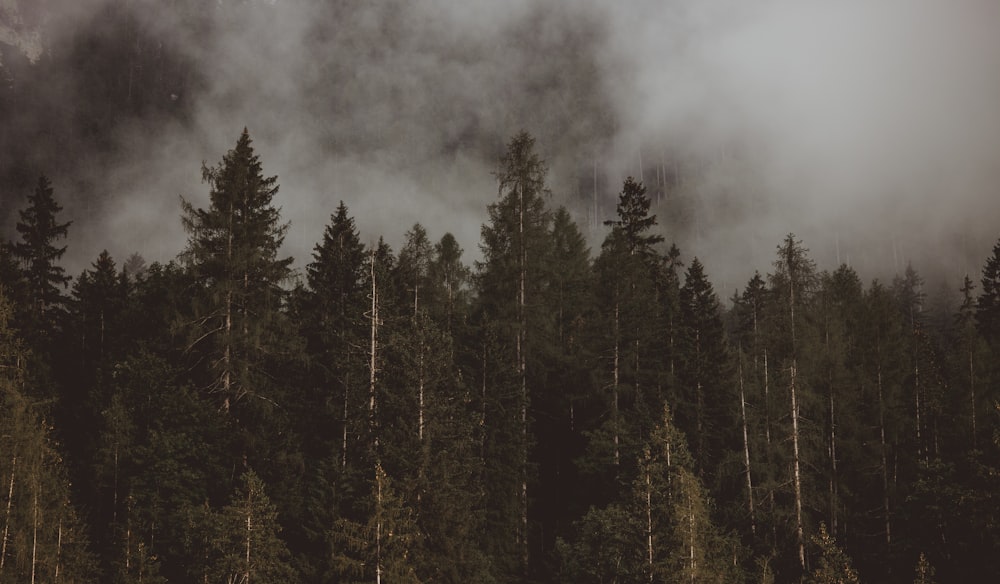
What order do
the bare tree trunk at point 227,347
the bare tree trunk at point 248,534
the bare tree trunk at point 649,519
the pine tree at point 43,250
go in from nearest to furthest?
1. the bare tree trunk at point 248,534
2. the bare tree trunk at point 649,519
3. the bare tree trunk at point 227,347
4. the pine tree at point 43,250

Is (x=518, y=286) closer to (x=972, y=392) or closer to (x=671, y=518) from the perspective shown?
(x=671, y=518)

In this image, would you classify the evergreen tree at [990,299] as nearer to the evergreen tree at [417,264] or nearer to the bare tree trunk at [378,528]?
the evergreen tree at [417,264]

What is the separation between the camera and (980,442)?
35000mm

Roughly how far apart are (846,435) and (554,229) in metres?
29.7

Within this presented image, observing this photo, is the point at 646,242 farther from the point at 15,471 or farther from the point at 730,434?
the point at 15,471

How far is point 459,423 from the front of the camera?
23.4m

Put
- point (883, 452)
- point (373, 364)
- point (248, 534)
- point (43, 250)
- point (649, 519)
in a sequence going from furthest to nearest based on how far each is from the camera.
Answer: point (43, 250)
point (883, 452)
point (373, 364)
point (649, 519)
point (248, 534)

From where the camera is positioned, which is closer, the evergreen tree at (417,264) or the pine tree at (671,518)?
the pine tree at (671,518)

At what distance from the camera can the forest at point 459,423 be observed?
70.1ft

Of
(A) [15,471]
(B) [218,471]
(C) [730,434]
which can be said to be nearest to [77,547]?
(A) [15,471]

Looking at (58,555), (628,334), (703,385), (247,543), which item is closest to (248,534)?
(247,543)

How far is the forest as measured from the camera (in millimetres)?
21375

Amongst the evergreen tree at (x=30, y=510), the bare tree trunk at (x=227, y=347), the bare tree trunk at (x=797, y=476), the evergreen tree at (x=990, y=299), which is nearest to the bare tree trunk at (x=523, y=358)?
the bare tree trunk at (x=797, y=476)

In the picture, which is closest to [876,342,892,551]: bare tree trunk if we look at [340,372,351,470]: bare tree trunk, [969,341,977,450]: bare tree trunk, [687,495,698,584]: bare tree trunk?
[969,341,977,450]: bare tree trunk
